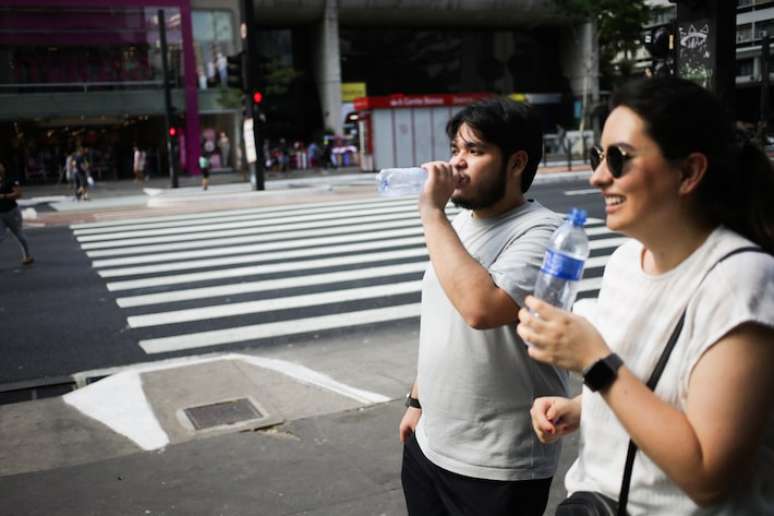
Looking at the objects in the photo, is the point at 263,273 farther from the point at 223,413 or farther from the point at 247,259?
the point at 223,413

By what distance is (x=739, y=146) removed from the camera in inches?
61.9

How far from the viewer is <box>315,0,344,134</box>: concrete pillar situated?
4197 centimetres

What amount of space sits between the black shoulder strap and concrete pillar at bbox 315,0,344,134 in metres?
41.3

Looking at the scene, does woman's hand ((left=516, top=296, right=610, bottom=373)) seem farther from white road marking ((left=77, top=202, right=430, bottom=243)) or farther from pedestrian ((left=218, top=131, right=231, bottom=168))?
pedestrian ((left=218, top=131, right=231, bottom=168))

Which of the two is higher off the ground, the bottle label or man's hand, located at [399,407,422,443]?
the bottle label

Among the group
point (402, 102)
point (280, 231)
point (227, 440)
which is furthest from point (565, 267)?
point (402, 102)

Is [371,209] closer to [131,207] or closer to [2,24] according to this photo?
[131,207]

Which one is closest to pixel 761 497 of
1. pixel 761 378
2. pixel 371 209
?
pixel 761 378

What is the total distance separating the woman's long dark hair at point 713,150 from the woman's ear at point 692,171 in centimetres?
1

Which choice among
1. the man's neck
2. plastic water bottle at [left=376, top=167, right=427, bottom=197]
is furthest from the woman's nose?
plastic water bottle at [left=376, top=167, right=427, bottom=197]

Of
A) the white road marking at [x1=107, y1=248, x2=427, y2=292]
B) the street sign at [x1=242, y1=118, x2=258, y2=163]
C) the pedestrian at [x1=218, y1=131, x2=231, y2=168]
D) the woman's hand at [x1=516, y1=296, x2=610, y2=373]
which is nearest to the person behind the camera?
the woman's hand at [x1=516, y1=296, x2=610, y2=373]

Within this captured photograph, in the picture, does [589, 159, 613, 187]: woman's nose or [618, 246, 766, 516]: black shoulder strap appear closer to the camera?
[618, 246, 766, 516]: black shoulder strap

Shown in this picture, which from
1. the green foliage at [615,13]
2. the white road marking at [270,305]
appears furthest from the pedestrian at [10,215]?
the green foliage at [615,13]

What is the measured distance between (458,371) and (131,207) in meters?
21.8
